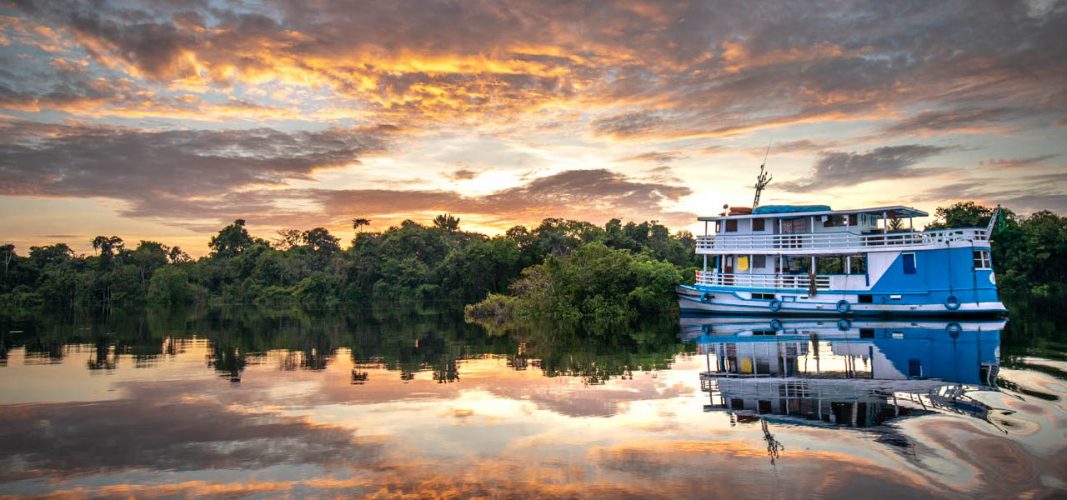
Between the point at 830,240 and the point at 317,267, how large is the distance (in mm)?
82733

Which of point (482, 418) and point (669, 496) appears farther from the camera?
point (482, 418)

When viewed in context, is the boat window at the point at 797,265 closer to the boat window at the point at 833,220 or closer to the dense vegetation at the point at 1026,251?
the boat window at the point at 833,220

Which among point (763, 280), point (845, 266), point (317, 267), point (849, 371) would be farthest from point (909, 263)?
point (317, 267)

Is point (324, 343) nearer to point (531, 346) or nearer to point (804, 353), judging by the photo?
point (531, 346)

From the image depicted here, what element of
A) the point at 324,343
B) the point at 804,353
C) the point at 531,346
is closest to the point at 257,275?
the point at 324,343

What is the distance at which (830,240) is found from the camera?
32.6 meters

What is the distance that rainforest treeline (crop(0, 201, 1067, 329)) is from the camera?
38.7 meters

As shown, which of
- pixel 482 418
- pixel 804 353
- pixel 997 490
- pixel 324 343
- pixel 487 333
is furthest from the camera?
pixel 487 333

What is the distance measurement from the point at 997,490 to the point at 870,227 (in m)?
28.5

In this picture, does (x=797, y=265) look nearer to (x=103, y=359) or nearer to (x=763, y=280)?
(x=763, y=280)

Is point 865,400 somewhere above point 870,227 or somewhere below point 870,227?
below

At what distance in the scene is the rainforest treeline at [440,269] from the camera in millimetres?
38688

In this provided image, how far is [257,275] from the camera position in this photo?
3637 inches

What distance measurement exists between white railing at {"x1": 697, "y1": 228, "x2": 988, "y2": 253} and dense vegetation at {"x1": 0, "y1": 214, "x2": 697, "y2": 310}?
24.2 meters
